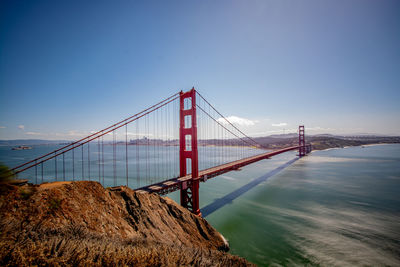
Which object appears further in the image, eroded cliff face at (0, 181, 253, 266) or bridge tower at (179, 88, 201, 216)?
bridge tower at (179, 88, 201, 216)

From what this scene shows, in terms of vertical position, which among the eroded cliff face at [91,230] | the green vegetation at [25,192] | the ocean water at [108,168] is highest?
the green vegetation at [25,192]

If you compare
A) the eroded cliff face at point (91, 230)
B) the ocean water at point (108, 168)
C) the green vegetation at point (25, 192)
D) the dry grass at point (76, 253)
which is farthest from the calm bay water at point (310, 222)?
the green vegetation at point (25, 192)

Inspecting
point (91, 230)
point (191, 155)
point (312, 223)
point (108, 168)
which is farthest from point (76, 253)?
point (108, 168)

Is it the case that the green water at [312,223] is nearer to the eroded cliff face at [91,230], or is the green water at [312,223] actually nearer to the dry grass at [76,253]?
the eroded cliff face at [91,230]

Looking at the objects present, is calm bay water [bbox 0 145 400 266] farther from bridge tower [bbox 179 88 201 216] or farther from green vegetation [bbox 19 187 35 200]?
green vegetation [bbox 19 187 35 200]

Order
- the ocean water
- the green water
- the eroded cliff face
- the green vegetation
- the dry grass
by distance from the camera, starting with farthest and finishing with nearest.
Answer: the ocean water, the green water, the green vegetation, the eroded cliff face, the dry grass

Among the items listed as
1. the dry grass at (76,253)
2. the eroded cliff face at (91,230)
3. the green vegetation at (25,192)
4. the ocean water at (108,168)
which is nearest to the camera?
the dry grass at (76,253)

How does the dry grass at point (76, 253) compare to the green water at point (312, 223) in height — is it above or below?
above

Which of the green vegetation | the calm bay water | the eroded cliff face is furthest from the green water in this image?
the green vegetation

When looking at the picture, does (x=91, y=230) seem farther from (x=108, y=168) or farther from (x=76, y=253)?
(x=108, y=168)
